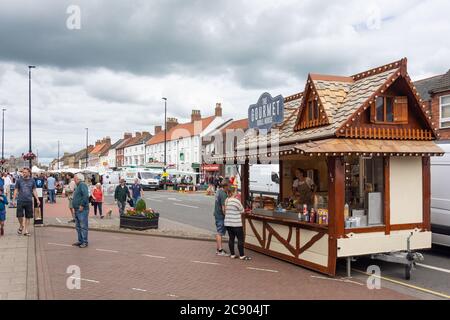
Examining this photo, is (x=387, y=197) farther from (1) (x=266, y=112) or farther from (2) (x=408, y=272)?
(1) (x=266, y=112)

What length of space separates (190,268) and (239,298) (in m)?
2.15

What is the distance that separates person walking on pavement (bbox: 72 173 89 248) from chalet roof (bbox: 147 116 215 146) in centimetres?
5047

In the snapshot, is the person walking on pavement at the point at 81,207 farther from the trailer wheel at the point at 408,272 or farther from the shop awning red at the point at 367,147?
the trailer wheel at the point at 408,272

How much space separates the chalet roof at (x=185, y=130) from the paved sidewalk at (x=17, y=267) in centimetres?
5002

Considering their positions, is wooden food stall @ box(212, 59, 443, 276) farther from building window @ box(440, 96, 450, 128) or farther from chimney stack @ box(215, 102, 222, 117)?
chimney stack @ box(215, 102, 222, 117)

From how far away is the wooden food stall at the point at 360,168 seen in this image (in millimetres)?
7938

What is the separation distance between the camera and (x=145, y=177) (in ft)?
150

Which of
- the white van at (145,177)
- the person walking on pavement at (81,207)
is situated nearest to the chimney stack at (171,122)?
the white van at (145,177)

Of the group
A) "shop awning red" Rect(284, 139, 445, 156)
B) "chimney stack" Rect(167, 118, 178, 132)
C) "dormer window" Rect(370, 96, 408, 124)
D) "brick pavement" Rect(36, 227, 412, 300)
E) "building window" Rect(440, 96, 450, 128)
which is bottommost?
"brick pavement" Rect(36, 227, 412, 300)

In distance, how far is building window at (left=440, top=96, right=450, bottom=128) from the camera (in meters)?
24.5

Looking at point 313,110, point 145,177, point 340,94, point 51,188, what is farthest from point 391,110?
point 145,177

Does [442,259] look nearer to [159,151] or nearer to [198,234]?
[198,234]

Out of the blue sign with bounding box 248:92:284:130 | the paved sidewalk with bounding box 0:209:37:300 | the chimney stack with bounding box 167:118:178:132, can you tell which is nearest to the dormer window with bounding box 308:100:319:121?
the blue sign with bounding box 248:92:284:130

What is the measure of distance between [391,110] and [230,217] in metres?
3.93
